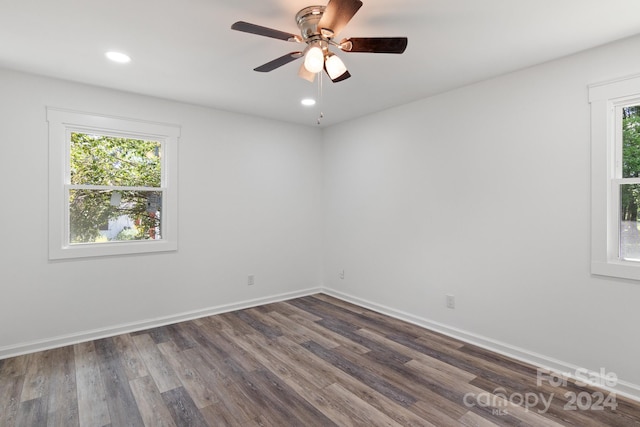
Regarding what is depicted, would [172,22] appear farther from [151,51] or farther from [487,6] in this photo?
[487,6]

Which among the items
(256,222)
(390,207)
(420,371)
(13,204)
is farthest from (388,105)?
(13,204)

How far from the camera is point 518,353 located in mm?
2850

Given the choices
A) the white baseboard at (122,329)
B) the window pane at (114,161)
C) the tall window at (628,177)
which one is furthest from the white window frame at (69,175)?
the tall window at (628,177)

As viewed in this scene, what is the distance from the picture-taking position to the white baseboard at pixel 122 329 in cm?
293

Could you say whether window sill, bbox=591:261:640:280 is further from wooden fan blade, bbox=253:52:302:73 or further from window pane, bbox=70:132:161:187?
window pane, bbox=70:132:161:187

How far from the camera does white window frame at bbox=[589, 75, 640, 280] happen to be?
7.88 feet

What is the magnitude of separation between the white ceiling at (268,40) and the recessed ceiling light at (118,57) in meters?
0.07

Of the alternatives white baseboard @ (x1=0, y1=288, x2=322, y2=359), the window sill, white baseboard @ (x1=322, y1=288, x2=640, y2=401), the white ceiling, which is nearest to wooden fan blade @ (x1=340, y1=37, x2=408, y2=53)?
the white ceiling

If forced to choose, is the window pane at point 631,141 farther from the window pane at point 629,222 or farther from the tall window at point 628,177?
the window pane at point 629,222

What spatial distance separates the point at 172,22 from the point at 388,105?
8.10 ft

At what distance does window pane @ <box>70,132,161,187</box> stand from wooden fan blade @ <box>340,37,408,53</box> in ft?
8.92

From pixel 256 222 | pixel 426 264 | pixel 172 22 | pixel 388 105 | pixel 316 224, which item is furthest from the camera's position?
pixel 316 224

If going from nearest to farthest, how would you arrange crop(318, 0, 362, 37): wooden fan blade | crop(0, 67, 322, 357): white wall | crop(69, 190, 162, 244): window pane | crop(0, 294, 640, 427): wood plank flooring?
crop(318, 0, 362, 37): wooden fan blade, crop(0, 294, 640, 427): wood plank flooring, crop(0, 67, 322, 357): white wall, crop(69, 190, 162, 244): window pane

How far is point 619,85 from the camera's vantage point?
7.70 ft
